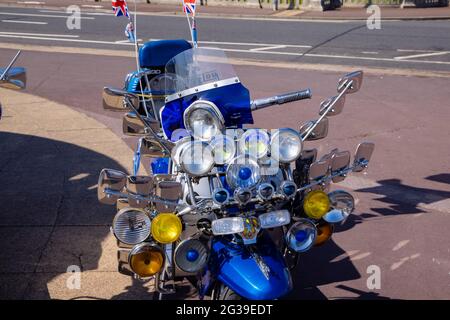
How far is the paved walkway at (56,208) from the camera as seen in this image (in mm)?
5447

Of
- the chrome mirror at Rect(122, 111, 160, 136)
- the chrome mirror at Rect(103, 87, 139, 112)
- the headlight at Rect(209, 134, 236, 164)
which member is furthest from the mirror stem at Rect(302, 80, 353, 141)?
the chrome mirror at Rect(103, 87, 139, 112)

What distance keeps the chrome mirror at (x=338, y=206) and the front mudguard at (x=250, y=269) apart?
52 centimetres

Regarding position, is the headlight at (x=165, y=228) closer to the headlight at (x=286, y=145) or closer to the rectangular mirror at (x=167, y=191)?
the rectangular mirror at (x=167, y=191)

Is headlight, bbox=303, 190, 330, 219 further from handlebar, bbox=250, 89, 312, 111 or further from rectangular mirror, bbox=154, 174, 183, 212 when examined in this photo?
rectangular mirror, bbox=154, 174, 183, 212

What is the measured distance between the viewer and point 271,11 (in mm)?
24438

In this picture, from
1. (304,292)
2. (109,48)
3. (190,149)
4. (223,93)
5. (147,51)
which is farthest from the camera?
(109,48)

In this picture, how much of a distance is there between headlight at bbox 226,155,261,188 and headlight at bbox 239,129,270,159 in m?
0.07

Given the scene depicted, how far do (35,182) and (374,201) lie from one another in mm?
3837

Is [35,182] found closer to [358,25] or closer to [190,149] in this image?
[190,149]

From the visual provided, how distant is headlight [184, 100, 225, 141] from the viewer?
4.54m

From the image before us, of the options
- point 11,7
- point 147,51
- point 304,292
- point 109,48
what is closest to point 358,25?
point 109,48

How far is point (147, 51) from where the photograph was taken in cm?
692

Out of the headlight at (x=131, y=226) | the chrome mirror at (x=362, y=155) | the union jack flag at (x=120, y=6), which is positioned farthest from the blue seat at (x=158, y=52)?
the headlight at (x=131, y=226)
